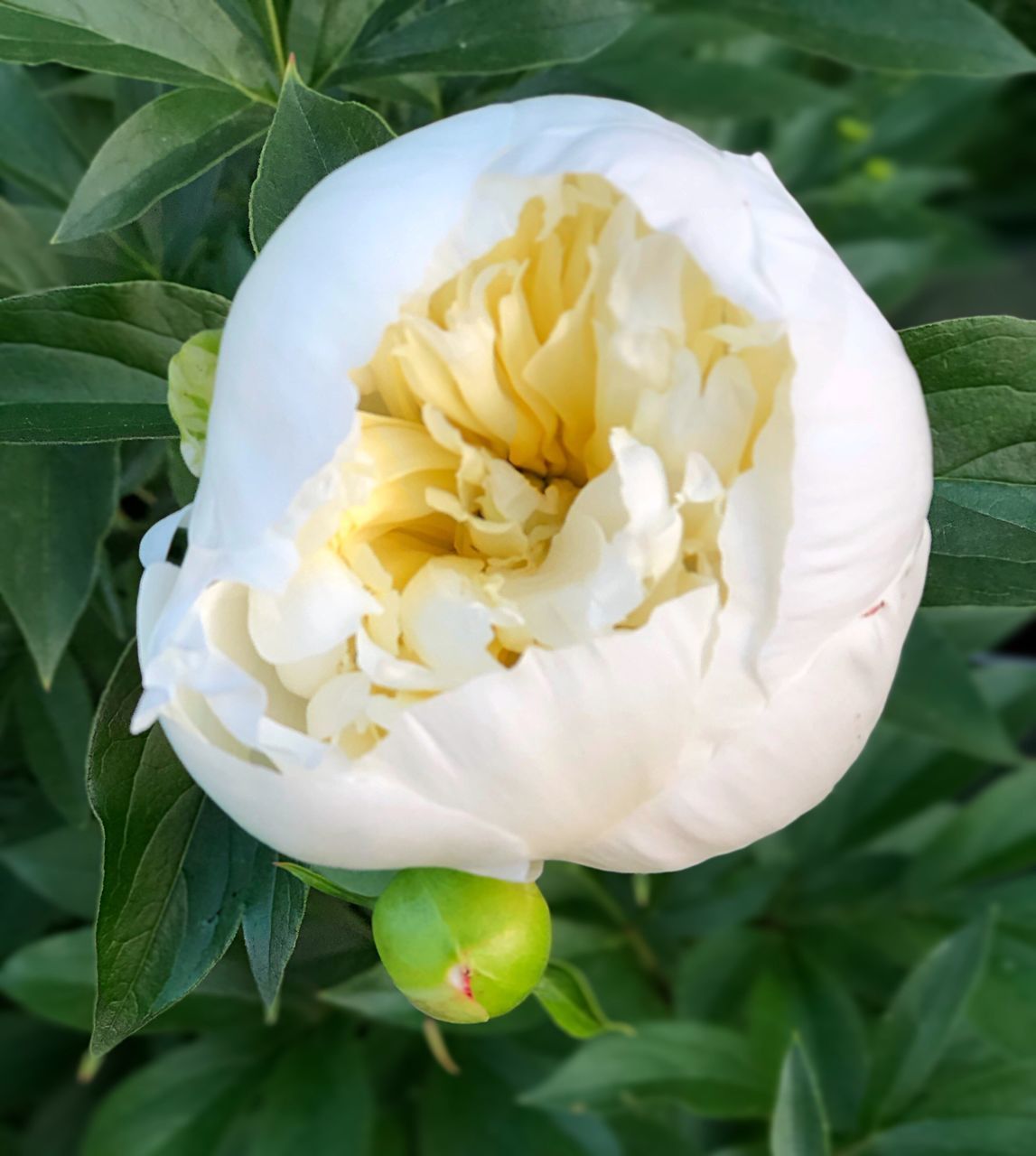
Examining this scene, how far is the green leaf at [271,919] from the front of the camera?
36 cm

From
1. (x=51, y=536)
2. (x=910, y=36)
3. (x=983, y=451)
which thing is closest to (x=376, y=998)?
(x=51, y=536)

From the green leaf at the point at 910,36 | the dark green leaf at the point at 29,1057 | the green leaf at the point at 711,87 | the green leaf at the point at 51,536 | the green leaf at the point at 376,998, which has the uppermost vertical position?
the green leaf at the point at 910,36

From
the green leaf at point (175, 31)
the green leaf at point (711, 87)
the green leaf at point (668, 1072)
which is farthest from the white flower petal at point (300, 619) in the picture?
the green leaf at point (711, 87)

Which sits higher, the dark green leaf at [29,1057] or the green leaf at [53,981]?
the green leaf at [53,981]

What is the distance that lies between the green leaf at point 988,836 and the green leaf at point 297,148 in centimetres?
57

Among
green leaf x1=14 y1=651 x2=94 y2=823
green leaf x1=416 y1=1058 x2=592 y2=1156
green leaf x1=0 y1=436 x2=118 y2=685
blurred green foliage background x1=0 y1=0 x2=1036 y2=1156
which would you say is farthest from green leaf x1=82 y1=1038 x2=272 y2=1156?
green leaf x1=0 y1=436 x2=118 y2=685

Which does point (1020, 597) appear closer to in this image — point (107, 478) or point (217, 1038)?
point (107, 478)

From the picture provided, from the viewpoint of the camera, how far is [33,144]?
53 centimetres

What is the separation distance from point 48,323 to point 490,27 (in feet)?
0.67

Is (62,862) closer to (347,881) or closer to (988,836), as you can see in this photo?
(347,881)

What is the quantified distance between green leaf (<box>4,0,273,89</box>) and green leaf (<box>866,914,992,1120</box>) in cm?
47

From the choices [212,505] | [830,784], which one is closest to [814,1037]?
[830,784]

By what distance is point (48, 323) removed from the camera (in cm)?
40

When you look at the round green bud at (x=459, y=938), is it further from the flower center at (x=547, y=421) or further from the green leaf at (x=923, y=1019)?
the green leaf at (x=923, y=1019)
